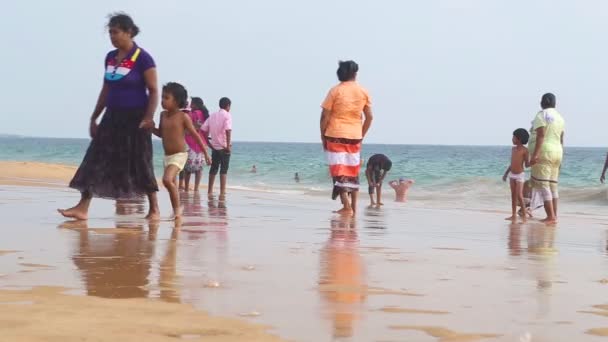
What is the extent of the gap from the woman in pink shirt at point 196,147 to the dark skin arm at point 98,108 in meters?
6.66

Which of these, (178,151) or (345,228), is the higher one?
(178,151)

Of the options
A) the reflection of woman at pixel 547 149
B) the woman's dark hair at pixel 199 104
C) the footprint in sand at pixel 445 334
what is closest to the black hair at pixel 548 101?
the reflection of woman at pixel 547 149

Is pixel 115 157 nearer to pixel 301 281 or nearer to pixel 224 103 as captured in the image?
pixel 301 281

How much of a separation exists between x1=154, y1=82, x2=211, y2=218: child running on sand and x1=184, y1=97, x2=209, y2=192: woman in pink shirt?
6016 millimetres

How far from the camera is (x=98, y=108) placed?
296 inches

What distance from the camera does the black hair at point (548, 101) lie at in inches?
424

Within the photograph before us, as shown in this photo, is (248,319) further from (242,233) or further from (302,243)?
(242,233)

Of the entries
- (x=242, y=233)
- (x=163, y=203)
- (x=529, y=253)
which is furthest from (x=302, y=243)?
(x=163, y=203)

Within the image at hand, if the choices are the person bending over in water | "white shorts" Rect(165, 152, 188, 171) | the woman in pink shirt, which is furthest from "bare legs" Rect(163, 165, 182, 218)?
the person bending over in water

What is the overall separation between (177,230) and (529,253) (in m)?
2.48

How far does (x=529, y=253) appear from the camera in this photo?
6.19m

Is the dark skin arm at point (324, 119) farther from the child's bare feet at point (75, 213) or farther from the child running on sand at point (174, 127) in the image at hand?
the child's bare feet at point (75, 213)

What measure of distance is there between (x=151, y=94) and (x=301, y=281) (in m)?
3.35

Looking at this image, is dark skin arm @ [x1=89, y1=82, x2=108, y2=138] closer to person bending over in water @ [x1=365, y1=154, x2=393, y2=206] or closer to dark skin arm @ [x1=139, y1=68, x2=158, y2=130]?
dark skin arm @ [x1=139, y1=68, x2=158, y2=130]
